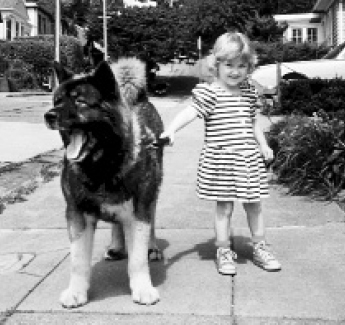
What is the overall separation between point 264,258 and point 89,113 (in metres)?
1.76

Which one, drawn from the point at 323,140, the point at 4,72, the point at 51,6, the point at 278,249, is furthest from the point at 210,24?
the point at 51,6

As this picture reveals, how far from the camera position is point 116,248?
13.4 feet

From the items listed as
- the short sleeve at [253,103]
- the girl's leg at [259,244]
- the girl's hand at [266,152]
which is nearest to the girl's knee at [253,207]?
the girl's leg at [259,244]

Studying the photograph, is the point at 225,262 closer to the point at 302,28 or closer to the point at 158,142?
the point at 158,142

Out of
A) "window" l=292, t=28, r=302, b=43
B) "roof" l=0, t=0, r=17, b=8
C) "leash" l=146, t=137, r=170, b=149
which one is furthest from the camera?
"roof" l=0, t=0, r=17, b=8

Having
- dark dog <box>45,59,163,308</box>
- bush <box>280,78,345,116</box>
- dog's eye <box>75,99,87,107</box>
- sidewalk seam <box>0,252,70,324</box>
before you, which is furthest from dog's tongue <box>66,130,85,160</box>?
bush <box>280,78,345,116</box>

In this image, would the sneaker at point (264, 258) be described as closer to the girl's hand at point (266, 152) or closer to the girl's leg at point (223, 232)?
the girl's leg at point (223, 232)

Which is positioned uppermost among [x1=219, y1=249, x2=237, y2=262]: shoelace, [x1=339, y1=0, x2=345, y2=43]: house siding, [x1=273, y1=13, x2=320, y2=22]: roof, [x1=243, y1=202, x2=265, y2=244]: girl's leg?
[x1=273, y1=13, x2=320, y2=22]: roof

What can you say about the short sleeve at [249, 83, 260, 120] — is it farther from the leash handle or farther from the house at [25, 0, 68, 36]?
the house at [25, 0, 68, 36]

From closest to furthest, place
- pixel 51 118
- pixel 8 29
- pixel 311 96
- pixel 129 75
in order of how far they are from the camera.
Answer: pixel 51 118 → pixel 129 75 → pixel 311 96 → pixel 8 29

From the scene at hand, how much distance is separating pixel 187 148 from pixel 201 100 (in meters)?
6.05

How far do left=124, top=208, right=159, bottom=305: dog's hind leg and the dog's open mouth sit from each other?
1.85ft

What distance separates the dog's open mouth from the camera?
2864 mm

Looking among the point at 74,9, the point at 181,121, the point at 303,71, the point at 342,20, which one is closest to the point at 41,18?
the point at 74,9
